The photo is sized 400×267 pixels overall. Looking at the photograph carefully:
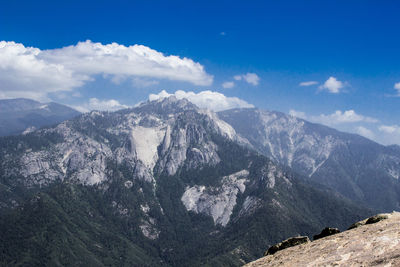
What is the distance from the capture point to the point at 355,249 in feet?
132

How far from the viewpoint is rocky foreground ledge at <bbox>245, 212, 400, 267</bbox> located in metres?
36.8

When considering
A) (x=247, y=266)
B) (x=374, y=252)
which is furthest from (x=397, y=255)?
(x=247, y=266)

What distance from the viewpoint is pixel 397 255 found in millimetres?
34906

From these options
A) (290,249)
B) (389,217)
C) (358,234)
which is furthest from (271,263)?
(389,217)

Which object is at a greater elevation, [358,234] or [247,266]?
[358,234]

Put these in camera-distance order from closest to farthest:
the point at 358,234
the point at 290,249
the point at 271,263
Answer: the point at 358,234 < the point at 271,263 < the point at 290,249

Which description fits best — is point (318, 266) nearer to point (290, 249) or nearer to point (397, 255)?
point (397, 255)

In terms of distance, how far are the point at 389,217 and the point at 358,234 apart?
7.33 metres

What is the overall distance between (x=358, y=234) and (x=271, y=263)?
11.9m

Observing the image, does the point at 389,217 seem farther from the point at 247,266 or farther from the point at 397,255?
the point at 247,266

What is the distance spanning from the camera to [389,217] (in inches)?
1924

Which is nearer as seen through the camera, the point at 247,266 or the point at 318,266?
the point at 318,266

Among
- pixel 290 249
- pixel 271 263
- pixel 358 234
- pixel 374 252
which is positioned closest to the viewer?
pixel 374 252

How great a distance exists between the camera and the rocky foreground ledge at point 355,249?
36.8 metres
